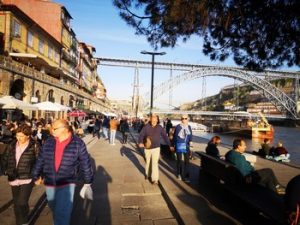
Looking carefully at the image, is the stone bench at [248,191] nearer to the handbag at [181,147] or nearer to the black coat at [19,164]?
the handbag at [181,147]

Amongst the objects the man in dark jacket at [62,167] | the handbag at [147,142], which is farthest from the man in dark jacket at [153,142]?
the man in dark jacket at [62,167]

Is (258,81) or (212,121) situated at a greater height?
(258,81)

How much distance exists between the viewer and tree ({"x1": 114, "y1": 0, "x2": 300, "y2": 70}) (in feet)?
22.0

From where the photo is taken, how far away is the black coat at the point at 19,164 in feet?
16.6

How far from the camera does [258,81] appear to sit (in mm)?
80500

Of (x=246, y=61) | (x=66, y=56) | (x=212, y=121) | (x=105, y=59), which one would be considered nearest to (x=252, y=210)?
(x=246, y=61)

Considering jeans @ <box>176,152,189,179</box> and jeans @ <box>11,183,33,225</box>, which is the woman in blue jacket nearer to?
jeans @ <box>176,152,189,179</box>

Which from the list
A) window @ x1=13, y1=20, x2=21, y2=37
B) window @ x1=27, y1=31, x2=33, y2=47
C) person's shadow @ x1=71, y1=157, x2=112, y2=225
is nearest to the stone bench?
person's shadow @ x1=71, y1=157, x2=112, y2=225

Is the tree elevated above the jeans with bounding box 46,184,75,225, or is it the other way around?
the tree

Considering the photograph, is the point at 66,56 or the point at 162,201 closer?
the point at 162,201

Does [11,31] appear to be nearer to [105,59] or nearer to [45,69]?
[45,69]

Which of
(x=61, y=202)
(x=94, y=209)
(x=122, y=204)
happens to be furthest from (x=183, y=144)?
(x=61, y=202)

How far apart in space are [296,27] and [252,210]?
160 inches

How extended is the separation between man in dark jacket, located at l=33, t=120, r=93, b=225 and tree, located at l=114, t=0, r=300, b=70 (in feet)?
11.0
